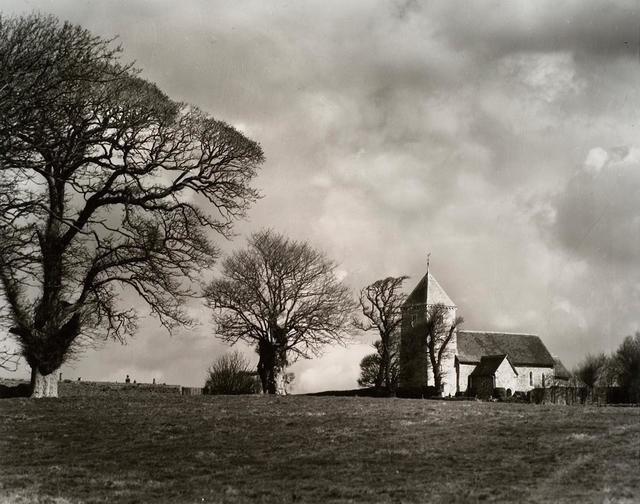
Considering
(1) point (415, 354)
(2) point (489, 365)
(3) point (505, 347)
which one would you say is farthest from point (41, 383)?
(3) point (505, 347)

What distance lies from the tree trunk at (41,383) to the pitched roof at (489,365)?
195ft

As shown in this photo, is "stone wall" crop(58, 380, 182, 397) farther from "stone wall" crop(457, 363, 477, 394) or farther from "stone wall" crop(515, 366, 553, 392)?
"stone wall" crop(515, 366, 553, 392)

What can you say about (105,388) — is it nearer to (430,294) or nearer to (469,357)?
(430,294)

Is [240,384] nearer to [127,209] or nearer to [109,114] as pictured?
[127,209]

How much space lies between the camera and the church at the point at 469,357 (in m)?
73.8

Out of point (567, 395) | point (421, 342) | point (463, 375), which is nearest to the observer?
point (567, 395)

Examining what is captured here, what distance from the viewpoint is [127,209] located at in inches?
981

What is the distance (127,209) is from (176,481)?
535 inches

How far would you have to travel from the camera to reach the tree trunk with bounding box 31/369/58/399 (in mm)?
25672

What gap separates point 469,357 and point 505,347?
22.1ft

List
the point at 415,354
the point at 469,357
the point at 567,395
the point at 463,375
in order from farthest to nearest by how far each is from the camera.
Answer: the point at 469,357, the point at 463,375, the point at 415,354, the point at 567,395

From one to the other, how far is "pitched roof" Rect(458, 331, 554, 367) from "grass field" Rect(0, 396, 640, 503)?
59.4 m

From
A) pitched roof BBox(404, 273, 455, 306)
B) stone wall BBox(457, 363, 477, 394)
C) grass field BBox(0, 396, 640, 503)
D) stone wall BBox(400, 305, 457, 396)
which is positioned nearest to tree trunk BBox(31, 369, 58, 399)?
grass field BBox(0, 396, 640, 503)

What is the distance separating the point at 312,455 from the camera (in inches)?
612
